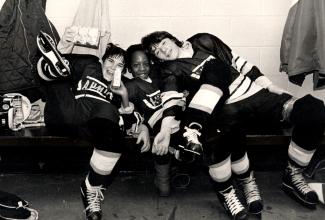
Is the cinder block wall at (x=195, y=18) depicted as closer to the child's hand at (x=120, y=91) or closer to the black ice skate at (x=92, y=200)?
the child's hand at (x=120, y=91)

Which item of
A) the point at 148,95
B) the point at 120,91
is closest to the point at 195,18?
the point at 148,95

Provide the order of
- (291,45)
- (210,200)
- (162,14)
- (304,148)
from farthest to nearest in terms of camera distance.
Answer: (162,14), (291,45), (210,200), (304,148)

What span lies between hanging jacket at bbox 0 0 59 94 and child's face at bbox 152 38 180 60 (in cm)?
61

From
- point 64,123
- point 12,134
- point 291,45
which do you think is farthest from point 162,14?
point 12,134

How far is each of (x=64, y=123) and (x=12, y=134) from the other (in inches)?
11.6

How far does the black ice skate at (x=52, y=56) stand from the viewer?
201 cm

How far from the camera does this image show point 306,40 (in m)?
2.24

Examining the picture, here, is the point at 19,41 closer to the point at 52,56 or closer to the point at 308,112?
the point at 52,56

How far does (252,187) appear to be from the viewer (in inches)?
80.0

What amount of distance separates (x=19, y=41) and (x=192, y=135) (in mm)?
1109

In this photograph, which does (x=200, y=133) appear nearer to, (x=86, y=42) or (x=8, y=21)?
(x=86, y=42)

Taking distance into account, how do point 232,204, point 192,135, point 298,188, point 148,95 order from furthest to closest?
point 148,95 < point 298,188 < point 232,204 < point 192,135

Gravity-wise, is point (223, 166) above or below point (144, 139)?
below

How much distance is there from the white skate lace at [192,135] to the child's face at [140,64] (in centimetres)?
47
